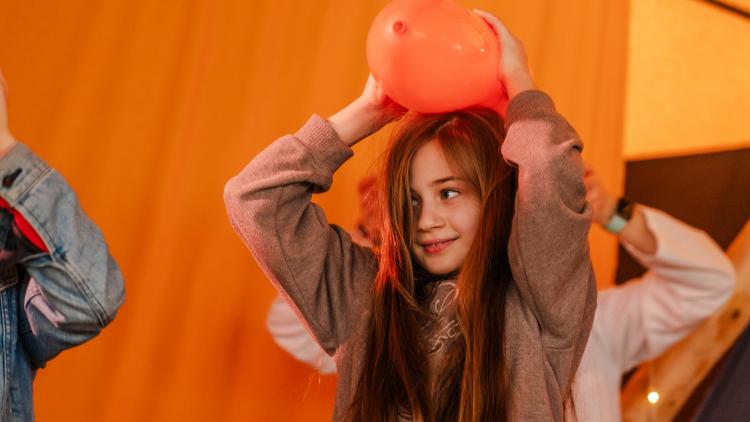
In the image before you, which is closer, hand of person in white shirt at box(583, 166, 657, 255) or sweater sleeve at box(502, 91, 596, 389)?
sweater sleeve at box(502, 91, 596, 389)

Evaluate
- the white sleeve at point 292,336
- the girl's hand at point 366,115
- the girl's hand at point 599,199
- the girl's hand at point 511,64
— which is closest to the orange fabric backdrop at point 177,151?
the white sleeve at point 292,336

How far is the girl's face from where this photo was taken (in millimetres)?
1103

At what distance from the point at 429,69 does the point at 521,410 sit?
392mm

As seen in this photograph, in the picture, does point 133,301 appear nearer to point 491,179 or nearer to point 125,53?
point 125,53

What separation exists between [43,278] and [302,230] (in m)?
0.32

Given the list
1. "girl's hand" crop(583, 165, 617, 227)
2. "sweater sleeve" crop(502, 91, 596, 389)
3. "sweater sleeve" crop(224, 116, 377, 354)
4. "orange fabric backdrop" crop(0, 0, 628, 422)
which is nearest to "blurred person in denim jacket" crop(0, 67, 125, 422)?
"sweater sleeve" crop(224, 116, 377, 354)

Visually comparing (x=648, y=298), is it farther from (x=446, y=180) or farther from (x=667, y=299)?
(x=446, y=180)

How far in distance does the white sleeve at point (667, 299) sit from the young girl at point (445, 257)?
533mm

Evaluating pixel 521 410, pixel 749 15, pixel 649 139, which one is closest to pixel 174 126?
pixel 521 410

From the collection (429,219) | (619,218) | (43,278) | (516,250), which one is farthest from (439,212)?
(619,218)

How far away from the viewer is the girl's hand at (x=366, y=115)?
1.12 m

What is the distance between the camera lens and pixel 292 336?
1.58m

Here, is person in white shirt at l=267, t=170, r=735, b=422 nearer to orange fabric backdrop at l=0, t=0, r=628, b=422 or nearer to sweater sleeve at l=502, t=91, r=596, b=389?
orange fabric backdrop at l=0, t=0, r=628, b=422

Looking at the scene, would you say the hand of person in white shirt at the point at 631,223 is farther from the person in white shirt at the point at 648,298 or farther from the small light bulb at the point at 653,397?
the small light bulb at the point at 653,397
